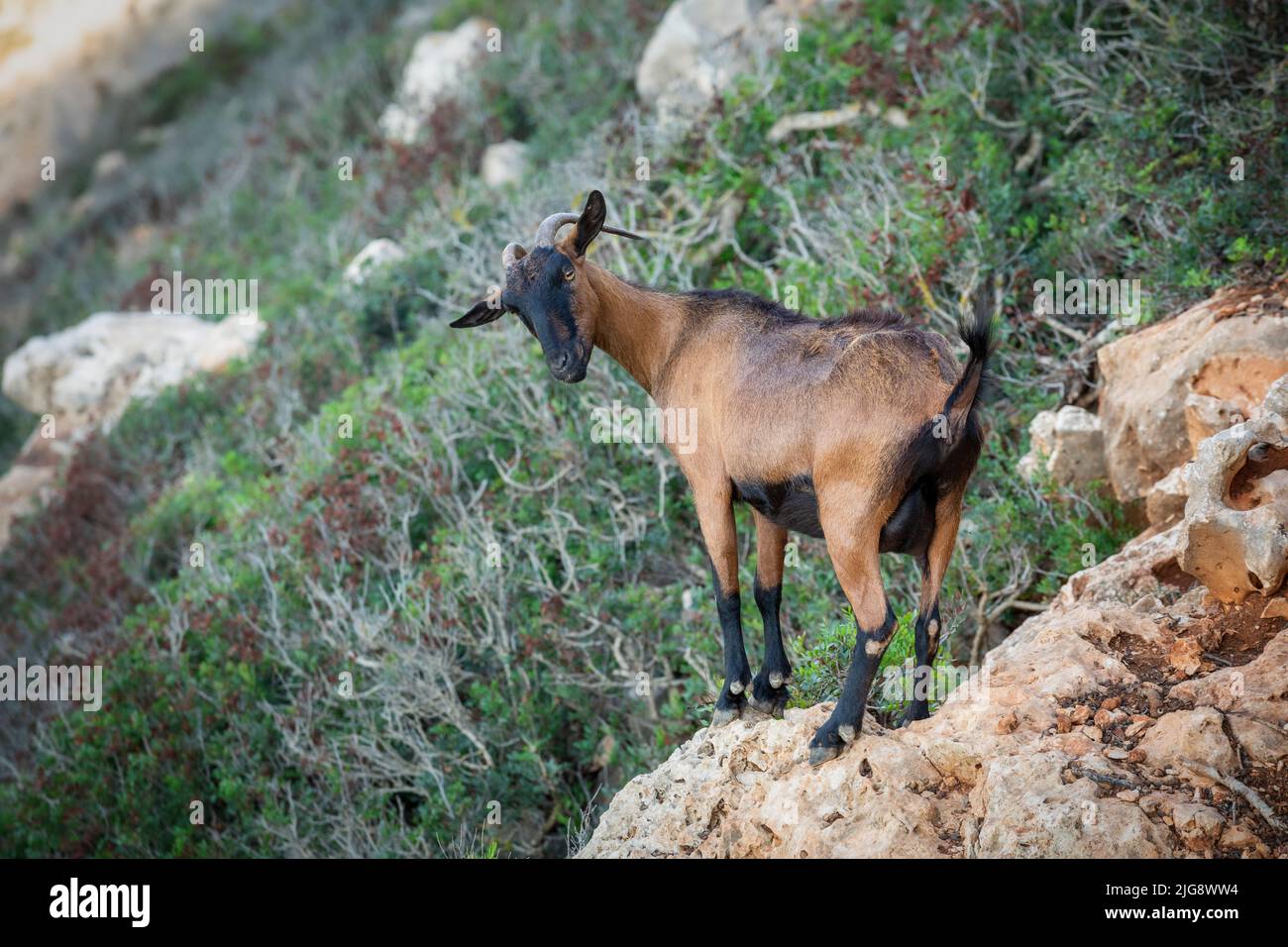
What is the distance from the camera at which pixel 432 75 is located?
789 inches

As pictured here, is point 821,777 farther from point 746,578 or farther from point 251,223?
point 251,223

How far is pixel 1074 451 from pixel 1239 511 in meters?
2.44

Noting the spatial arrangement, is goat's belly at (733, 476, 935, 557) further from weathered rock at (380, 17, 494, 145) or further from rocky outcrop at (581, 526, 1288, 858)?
weathered rock at (380, 17, 494, 145)

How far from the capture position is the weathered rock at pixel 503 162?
16.7 meters

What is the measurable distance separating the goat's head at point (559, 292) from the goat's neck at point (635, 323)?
9cm

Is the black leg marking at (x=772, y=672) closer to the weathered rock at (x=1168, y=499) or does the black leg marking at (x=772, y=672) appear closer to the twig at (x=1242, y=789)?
the twig at (x=1242, y=789)

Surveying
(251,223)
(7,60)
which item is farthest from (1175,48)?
(7,60)

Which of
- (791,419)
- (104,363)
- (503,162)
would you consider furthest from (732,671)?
(104,363)

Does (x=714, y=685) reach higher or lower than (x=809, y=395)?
lower

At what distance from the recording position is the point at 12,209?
28.0m

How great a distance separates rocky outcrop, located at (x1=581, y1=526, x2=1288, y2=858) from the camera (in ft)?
16.2

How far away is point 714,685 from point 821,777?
3.08 meters

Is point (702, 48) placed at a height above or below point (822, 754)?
above

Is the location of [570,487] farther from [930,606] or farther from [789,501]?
[930,606]
